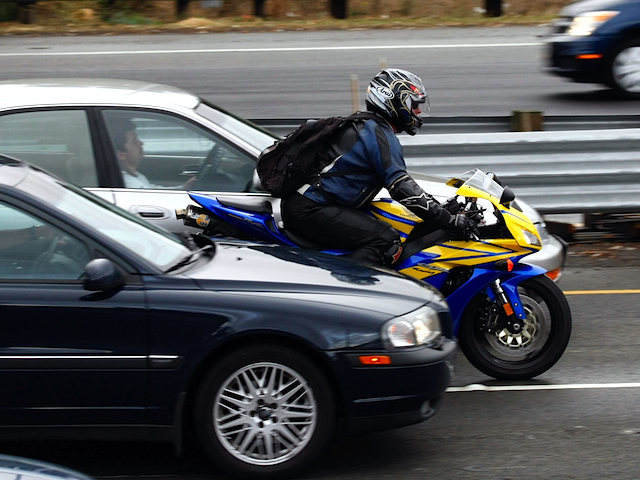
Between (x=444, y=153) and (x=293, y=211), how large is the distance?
325 cm

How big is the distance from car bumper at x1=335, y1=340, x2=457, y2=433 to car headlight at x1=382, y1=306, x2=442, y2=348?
0.05 m

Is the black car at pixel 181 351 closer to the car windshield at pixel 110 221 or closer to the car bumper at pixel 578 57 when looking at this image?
the car windshield at pixel 110 221

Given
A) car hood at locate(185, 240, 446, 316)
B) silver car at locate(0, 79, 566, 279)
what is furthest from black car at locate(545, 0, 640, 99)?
car hood at locate(185, 240, 446, 316)

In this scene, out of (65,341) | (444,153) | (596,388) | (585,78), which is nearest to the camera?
(65,341)

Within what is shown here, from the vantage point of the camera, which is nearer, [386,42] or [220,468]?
[220,468]

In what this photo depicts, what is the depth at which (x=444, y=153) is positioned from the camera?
8.93 metres

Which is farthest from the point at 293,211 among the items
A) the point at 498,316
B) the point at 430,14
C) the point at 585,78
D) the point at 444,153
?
Result: the point at 430,14

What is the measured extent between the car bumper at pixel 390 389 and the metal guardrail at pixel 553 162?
4482 millimetres

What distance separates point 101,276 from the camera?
13.9 feet

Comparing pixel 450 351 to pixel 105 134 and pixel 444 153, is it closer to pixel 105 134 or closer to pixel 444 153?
pixel 105 134

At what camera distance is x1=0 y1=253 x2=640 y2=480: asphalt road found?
15.4ft

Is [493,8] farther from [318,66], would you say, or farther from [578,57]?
[578,57]

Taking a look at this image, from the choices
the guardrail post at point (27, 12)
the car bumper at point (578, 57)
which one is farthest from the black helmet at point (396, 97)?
the guardrail post at point (27, 12)

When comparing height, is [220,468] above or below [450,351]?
below
